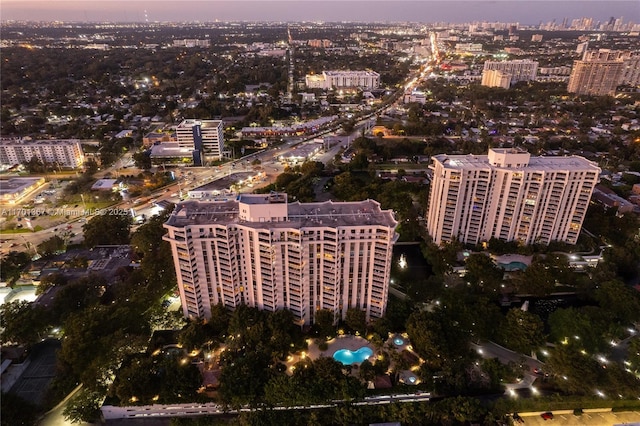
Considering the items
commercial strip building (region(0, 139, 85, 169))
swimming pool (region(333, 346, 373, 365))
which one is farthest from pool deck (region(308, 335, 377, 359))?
commercial strip building (region(0, 139, 85, 169))

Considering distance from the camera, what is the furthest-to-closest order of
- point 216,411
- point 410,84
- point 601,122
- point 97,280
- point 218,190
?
point 410,84, point 601,122, point 218,190, point 97,280, point 216,411

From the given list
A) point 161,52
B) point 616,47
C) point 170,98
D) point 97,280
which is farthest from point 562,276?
point 616,47

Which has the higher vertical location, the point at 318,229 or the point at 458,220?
the point at 318,229

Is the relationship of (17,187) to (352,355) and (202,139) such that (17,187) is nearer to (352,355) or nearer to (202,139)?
(202,139)

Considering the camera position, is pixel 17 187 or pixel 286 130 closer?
pixel 17 187

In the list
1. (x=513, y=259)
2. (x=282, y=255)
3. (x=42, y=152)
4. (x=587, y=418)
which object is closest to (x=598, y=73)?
(x=513, y=259)

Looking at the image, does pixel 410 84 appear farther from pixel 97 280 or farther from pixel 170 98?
pixel 97 280
